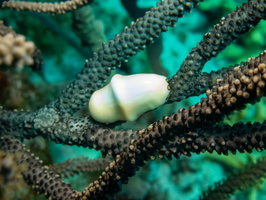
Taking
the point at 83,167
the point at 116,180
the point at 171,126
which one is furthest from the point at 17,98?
the point at 171,126

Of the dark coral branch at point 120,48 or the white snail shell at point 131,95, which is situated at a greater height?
the dark coral branch at point 120,48

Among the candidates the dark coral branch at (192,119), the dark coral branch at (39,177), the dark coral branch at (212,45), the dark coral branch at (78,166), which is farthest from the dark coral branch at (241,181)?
the dark coral branch at (39,177)

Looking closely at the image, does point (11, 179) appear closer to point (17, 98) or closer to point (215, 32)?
point (215, 32)

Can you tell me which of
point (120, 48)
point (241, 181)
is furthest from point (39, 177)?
point (241, 181)

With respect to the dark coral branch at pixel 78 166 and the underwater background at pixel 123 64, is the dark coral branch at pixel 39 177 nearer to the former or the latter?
the dark coral branch at pixel 78 166

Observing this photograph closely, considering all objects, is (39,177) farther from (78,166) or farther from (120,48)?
(120,48)

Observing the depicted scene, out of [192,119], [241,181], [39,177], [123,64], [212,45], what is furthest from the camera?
[123,64]
